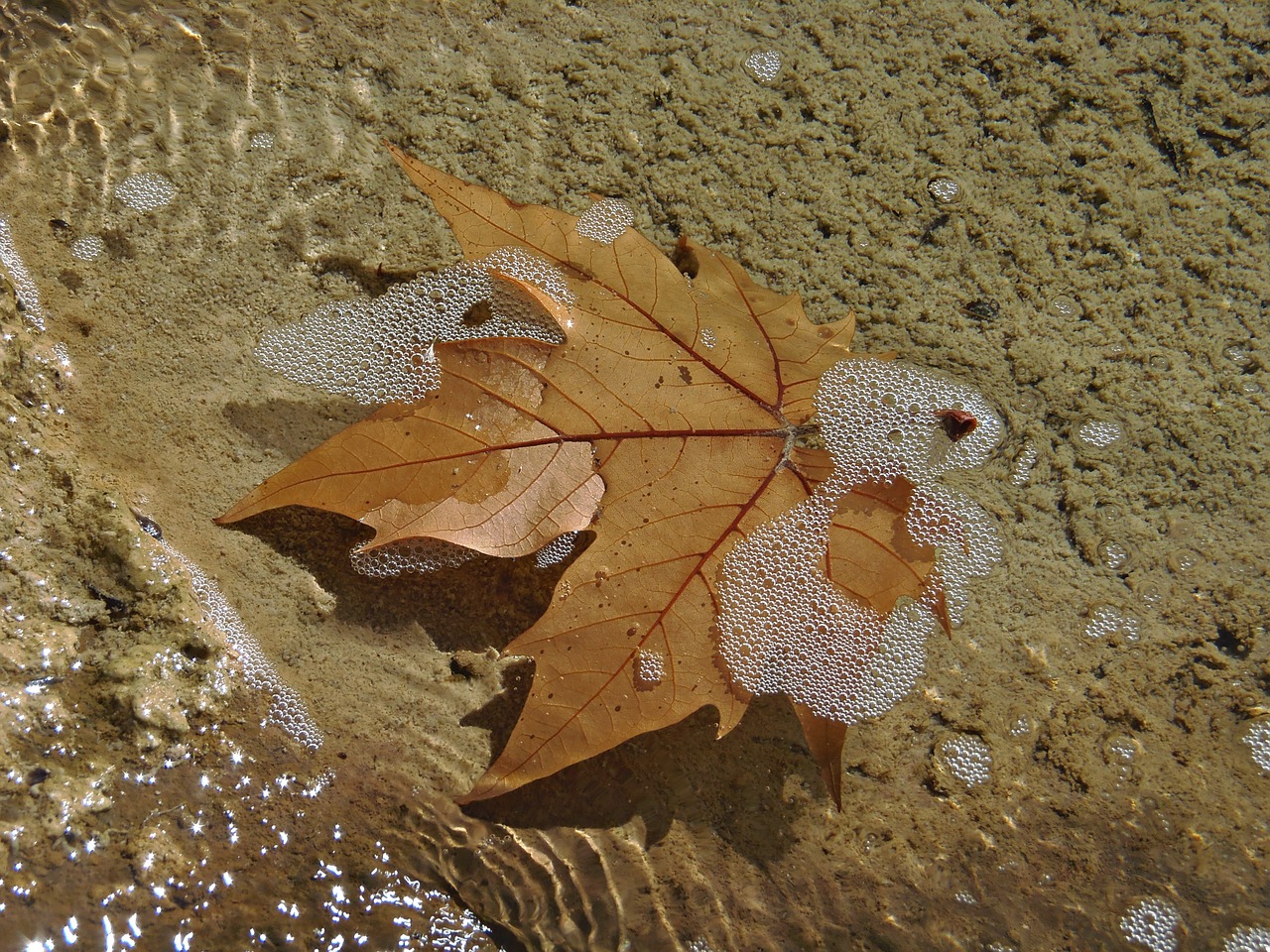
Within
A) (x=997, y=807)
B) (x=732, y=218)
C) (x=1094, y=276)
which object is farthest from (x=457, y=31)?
(x=997, y=807)

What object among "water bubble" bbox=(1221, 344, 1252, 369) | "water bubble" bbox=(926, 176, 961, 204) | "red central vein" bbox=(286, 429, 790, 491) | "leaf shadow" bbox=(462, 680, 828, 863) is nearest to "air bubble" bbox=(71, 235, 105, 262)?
"red central vein" bbox=(286, 429, 790, 491)

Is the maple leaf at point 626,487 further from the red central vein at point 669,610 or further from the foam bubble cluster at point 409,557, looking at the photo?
the foam bubble cluster at point 409,557

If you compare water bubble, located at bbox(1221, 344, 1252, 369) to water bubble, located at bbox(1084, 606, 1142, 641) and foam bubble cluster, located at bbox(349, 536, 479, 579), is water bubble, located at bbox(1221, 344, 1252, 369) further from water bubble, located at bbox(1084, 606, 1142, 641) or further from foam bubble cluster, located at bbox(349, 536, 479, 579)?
foam bubble cluster, located at bbox(349, 536, 479, 579)

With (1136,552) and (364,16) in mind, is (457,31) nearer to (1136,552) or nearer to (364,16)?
(364,16)

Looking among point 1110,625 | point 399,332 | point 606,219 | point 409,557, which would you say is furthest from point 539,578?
point 1110,625

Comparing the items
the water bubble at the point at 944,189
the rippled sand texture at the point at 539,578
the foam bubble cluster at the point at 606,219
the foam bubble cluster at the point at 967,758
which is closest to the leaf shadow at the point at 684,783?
the rippled sand texture at the point at 539,578

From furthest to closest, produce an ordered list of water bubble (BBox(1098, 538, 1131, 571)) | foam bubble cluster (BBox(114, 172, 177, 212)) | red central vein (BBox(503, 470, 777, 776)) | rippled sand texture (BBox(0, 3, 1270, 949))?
foam bubble cluster (BBox(114, 172, 177, 212)), water bubble (BBox(1098, 538, 1131, 571)), rippled sand texture (BBox(0, 3, 1270, 949)), red central vein (BBox(503, 470, 777, 776))
